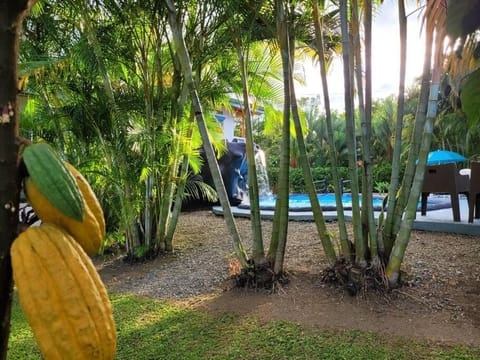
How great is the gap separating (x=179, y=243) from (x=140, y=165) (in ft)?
6.45

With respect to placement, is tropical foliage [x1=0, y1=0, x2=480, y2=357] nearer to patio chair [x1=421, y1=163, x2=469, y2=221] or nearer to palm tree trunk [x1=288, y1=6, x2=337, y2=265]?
palm tree trunk [x1=288, y1=6, x2=337, y2=265]

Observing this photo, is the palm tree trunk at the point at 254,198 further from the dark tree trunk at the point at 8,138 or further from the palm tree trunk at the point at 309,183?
the dark tree trunk at the point at 8,138

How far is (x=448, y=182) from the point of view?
6.63 meters

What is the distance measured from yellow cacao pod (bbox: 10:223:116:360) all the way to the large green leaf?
63cm

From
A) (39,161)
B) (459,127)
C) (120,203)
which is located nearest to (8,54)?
(39,161)

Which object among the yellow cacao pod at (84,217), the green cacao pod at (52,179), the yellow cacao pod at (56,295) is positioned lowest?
the yellow cacao pod at (56,295)

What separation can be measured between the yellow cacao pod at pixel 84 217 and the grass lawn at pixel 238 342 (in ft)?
8.10

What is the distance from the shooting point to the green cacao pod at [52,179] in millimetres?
592

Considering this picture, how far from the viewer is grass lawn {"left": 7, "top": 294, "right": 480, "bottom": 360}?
2.80 metres

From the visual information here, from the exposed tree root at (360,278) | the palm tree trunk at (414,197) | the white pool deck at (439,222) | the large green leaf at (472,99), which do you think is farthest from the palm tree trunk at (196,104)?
the white pool deck at (439,222)

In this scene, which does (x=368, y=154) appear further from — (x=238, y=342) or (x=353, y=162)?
(x=238, y=342)

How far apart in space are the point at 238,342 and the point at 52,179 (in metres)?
2.83

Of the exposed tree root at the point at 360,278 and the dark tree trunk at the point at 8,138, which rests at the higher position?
the dark tree trunk at the point at 8,138

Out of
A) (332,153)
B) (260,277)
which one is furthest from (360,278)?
(332,153)
